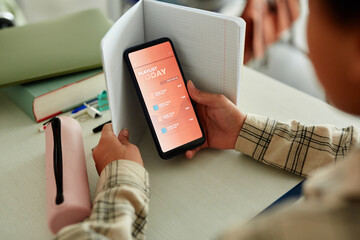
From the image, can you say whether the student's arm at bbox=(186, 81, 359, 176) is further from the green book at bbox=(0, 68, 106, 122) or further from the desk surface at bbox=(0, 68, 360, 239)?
the green book at bbox=(0, 68, 106, 122)

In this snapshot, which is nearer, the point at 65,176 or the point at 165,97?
the point at 65,176

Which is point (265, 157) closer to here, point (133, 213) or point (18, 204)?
point (133, 213)

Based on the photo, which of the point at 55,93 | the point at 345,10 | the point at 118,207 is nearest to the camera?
the point at 345,10

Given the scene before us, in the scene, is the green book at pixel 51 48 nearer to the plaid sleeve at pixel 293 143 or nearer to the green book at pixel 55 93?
the green book at pixel 55 93

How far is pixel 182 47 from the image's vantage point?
838mm

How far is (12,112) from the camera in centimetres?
96

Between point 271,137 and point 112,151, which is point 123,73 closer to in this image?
point 112,151

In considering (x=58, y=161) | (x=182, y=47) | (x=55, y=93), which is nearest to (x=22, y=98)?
(x=55, y=93)

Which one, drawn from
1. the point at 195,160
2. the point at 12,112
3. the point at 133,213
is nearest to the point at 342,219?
the point at 133,213

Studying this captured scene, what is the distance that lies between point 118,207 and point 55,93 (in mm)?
391

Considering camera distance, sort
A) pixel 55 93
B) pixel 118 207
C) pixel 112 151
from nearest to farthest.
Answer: pixel 118 207 → pixel 112 151 → pixel 55 93

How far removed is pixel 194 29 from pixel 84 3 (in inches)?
84.4

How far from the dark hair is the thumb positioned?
39 cm

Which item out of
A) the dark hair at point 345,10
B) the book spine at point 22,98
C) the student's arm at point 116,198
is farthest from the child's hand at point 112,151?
the dark hair at point 345,10
